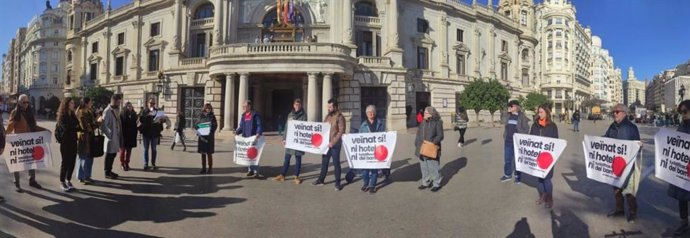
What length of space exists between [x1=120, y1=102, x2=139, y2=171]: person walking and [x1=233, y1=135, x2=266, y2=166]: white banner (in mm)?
2815

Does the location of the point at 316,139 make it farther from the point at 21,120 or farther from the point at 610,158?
the point at 21,120

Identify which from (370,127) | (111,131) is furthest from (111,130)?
(370,127)

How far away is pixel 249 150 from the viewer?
886cm

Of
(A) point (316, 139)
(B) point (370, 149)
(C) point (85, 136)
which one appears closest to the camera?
(C) point (85, 136)

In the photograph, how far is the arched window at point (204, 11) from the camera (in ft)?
102

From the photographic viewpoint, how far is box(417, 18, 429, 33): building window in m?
33.7

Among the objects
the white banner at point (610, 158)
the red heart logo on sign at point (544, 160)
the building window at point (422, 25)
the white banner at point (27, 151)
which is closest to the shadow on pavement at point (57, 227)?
the white banner at point (27, 151)

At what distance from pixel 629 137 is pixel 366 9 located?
1064 inches

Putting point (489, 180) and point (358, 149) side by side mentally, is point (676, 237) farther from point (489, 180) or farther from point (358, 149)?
point (358, 149)

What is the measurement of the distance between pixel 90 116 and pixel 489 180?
8.81 m

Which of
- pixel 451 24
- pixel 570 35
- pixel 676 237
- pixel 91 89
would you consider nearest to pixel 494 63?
pixel 451 24

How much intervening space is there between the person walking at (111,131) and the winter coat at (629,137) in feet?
32.1

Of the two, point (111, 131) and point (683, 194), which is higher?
point (111, 131)

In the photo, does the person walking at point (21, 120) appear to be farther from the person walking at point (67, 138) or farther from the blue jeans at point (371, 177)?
the blue jeans at point (371, 177)
